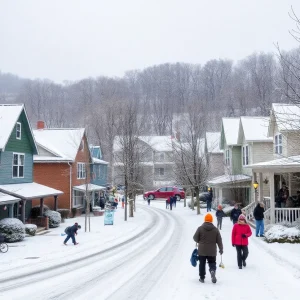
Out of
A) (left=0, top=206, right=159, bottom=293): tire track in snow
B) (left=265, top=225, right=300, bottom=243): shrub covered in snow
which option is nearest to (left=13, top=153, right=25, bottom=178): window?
(left=0, top=206, right=159, bottom=293): tire track in snow

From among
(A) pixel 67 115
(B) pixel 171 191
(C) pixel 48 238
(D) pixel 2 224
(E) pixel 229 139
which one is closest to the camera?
(D) pixel 2 224

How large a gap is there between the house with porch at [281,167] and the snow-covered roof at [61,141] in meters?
16.2

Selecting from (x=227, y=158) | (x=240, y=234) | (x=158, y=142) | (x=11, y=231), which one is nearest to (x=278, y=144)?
(x=227, y=158)

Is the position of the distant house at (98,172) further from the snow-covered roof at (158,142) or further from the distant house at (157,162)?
the snow-covered roof at (158,142)

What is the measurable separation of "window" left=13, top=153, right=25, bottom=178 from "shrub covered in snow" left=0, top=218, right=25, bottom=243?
20.4ft

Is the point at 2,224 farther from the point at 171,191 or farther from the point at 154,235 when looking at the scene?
the point at 171,191

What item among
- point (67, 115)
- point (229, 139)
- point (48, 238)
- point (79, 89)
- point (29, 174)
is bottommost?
point (48, 238)

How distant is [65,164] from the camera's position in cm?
3388

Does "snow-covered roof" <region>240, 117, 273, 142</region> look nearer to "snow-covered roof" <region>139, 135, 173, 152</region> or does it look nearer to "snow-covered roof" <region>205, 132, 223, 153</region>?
"snow-covered roof" <region>205, 132, 223, 153</region>

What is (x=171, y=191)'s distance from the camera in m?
51.1

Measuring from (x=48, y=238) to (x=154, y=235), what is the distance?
5604mm

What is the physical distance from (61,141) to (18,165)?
10627 mm

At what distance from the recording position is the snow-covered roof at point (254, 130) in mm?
31891

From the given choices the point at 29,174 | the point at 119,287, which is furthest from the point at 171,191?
the point at 119,287
